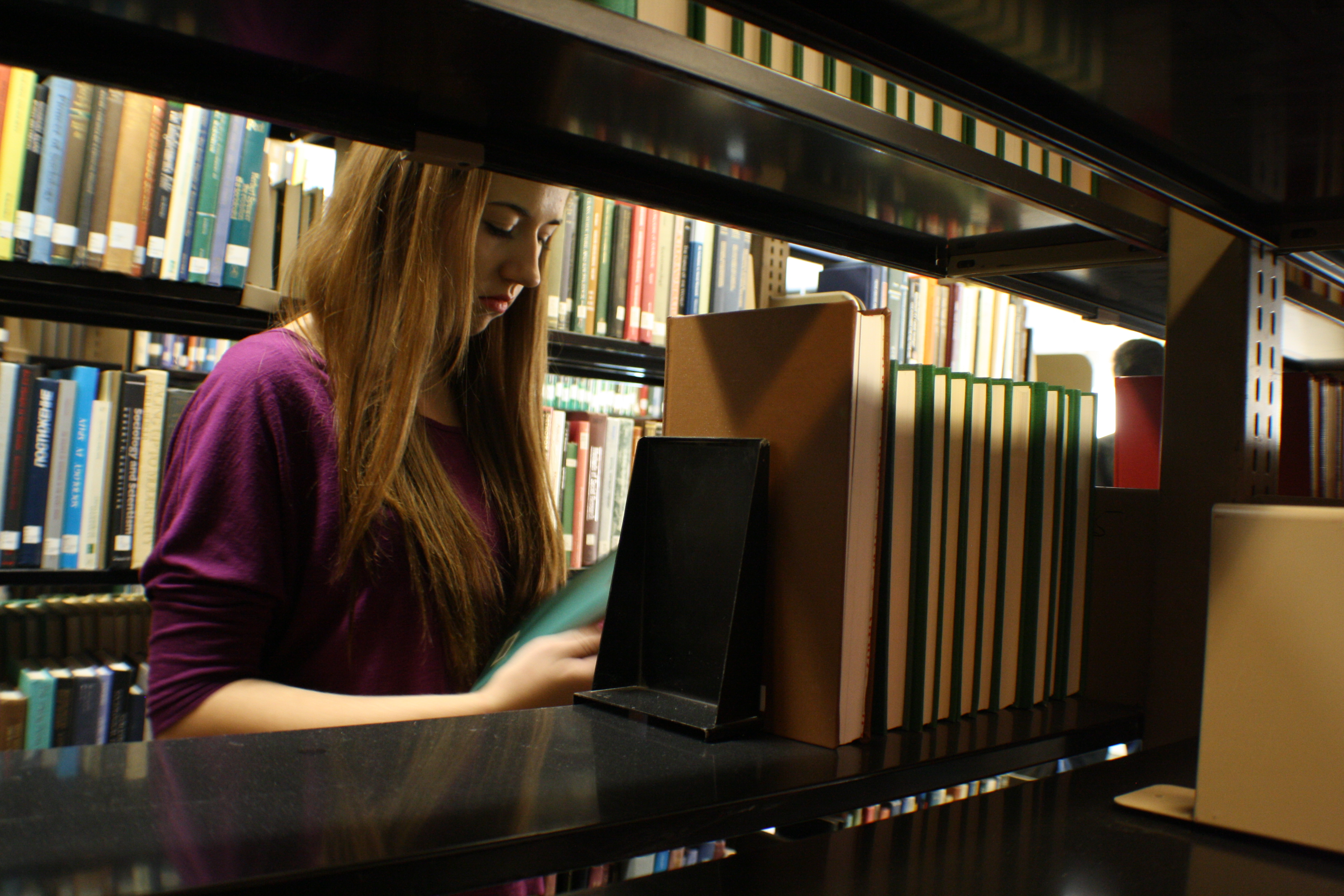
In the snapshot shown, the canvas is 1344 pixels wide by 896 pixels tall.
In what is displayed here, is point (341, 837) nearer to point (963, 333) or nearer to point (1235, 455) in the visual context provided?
point (1235, 455)

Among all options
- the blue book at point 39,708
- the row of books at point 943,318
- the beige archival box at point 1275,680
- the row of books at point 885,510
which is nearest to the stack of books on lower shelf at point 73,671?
the blue book at point 39,708

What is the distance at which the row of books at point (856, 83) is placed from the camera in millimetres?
464

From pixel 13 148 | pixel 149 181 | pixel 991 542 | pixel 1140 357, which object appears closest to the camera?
pixel 991 542

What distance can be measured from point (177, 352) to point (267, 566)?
298 cm

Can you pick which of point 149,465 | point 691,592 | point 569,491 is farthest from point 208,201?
point 691,592

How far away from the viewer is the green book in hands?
725 millimetres

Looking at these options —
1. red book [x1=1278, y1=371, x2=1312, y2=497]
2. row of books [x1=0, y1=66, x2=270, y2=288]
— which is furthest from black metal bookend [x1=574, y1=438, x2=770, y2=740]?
row of books [x1=0, y1=66, x2=270, y2=288]

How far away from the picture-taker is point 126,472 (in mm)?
1642

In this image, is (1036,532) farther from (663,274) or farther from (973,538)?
(663,274)

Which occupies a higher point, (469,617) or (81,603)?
(469,617)

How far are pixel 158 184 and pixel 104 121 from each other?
0.13 m

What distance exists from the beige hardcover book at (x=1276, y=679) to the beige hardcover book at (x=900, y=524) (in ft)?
0.59

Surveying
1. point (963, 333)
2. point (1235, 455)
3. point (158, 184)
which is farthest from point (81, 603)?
point (963, 333)

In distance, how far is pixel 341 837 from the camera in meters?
0.37
